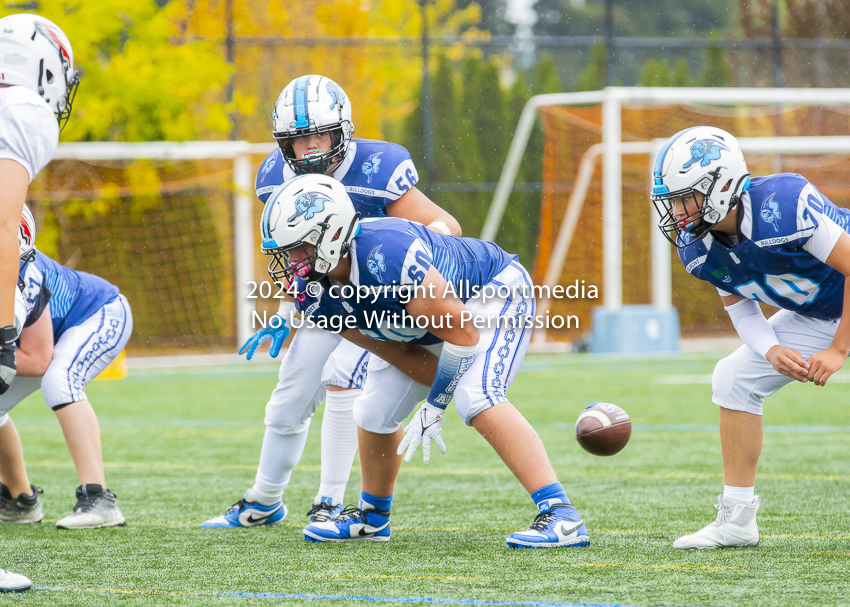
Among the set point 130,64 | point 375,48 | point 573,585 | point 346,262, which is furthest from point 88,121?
point 573,585

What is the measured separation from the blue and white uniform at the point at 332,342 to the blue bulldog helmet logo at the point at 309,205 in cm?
72

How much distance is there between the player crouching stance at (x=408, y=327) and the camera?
3408 mm

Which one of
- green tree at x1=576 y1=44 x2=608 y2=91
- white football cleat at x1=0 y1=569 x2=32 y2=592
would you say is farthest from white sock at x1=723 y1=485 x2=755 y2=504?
green tree at x1=576 y1=44 x2=608 y2=91

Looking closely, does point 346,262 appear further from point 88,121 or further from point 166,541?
point 88,121

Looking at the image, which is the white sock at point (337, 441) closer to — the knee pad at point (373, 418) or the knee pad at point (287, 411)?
the knee pad at point (287, 411)

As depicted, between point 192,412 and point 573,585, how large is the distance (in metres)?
6.07

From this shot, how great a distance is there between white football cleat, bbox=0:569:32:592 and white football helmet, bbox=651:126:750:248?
2.25 metres

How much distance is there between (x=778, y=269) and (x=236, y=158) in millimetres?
11592

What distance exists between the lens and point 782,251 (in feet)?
11.8

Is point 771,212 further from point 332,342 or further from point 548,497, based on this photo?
point 332,342

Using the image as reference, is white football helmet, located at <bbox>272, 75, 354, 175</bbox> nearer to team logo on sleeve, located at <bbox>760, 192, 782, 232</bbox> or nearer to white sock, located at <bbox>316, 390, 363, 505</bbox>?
white sock, located at <bbox>316, 390, 363, 505</bbox>

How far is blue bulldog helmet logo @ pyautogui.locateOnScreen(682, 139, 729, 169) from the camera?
361 cm

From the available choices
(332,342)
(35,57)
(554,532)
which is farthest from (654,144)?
(35,57)

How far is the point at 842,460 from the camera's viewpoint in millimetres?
5840
